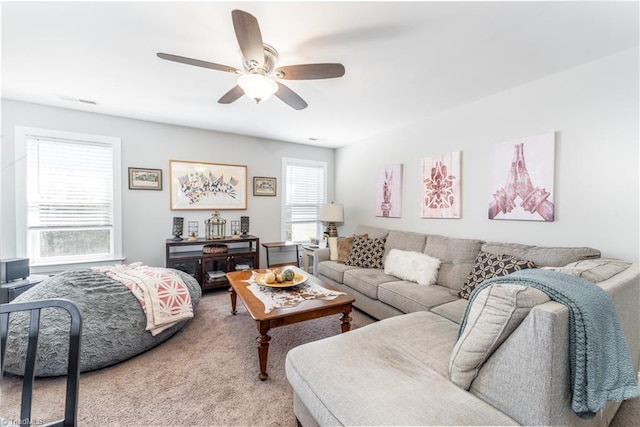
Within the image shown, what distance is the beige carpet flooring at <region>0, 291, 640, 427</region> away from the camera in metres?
1.57

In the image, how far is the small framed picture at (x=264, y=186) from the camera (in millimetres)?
4543

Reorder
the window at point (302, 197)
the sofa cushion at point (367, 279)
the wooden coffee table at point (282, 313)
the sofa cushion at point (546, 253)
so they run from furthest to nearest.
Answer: the window at point (302, 197) → the sofa cushion at point (367, 279) → the sofa cushion at point (546, 253) → the wooden coffee table at point (282, 313)

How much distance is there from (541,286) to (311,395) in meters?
1.11

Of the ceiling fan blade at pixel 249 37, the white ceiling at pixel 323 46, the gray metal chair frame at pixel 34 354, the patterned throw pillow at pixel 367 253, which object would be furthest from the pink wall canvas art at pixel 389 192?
the gray metal chair frame at pixel 34 354

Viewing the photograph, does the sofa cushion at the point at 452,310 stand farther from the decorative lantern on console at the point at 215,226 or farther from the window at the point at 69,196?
the window at the point at 69,196

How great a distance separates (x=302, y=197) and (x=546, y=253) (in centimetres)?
366

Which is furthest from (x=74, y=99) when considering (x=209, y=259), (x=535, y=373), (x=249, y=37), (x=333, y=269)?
(x=535, y=373)

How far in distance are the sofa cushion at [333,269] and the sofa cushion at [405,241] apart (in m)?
0.56

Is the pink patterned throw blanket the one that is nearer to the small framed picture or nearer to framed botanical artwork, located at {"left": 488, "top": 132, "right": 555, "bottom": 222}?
the small framed picture

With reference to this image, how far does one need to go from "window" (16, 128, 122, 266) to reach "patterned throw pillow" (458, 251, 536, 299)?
4187mm

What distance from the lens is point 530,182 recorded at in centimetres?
246

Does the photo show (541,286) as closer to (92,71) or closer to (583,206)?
(583,206)

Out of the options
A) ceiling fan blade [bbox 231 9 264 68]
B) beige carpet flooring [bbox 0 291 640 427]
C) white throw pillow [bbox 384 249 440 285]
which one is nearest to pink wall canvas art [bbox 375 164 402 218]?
white throw pillow [bbox 384 249 440 285]

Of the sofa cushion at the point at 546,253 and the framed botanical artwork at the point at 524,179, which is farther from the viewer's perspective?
the framed botanical artwork at the point at 524,179
